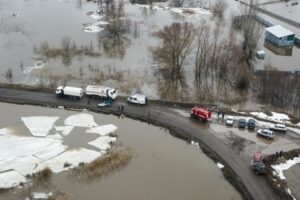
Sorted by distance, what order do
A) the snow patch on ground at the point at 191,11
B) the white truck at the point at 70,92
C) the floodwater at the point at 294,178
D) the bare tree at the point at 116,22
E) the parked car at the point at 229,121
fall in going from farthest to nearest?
the snow patch on ground at the point at 191,11, the bare tree at the point at 116,22, the white truck at the point at 70,92, the parked car at the point at 229,121, the floodwater at the point at 294,178

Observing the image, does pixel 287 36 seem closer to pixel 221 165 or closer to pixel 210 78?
pixel 210 78

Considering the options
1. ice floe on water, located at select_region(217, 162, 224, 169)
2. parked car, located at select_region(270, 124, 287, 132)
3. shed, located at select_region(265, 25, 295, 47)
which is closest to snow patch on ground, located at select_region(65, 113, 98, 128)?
ice floe on water, located at select_region(217, 162, 224, 169)

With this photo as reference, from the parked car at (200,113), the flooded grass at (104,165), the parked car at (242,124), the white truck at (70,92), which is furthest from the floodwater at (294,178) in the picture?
the white truck at (70,92)

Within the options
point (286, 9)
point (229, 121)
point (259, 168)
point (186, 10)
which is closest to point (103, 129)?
point (229, 121)

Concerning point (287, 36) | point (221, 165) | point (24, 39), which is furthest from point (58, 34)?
point (221, 165)

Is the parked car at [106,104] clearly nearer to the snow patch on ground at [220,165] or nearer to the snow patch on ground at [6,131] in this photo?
the snow patch on ground at [6,131]

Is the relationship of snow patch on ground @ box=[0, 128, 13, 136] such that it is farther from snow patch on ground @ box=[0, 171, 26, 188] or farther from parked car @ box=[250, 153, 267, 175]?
parked car @ box=[250, 153, 267, 175]
